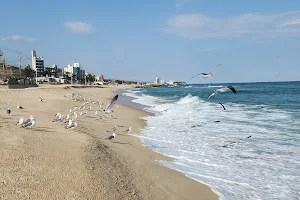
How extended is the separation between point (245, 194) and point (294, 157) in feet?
12.1

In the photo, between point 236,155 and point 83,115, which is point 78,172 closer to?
point 236,155

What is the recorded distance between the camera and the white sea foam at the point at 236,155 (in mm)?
6668

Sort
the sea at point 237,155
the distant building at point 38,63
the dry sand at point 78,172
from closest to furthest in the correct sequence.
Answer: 1. the dry sand at point 78,172
2. the sea at point 237,155
3. the distant building at point 38,63

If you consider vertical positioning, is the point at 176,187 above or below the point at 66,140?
below

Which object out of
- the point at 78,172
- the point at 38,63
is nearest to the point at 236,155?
the point at 78,172

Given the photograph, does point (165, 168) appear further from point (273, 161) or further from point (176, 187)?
point (273, 161)

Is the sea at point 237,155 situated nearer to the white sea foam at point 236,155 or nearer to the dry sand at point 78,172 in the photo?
the white sea foam at point 236,155

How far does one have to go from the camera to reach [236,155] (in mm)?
9391

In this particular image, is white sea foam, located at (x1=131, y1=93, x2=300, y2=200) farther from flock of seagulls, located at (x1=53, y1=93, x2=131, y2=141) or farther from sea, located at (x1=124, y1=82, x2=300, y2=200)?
flock of seagulls, located at (x1=53, y1=93, x2=131, y2=141)

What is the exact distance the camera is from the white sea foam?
667 cm

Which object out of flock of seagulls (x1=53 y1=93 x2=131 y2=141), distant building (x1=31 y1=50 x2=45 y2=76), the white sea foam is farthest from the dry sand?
distant building (x1=31 y1=50 x2=45 y2=76)

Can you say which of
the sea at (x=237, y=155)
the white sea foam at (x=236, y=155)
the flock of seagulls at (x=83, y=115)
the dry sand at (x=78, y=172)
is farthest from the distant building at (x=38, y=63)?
the dry sand at (x=78, y=172)

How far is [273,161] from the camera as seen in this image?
859 centimetres

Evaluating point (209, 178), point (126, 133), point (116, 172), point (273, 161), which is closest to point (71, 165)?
point (116, 172)
